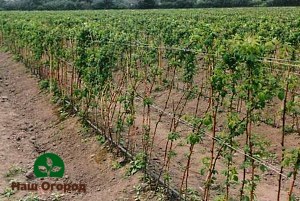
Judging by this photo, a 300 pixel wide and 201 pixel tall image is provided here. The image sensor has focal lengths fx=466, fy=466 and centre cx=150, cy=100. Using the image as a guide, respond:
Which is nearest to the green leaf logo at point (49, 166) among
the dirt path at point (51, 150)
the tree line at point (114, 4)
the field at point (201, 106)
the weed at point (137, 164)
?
the dirt path at point (51, 150)

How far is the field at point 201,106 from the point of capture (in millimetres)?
5211

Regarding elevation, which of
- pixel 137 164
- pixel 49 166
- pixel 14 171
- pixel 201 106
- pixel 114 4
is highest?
pixel 114 4

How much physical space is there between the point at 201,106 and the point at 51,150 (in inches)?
166

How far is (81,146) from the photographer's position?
30.6 feet

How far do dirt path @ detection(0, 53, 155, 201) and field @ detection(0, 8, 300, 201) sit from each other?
1.20 feet

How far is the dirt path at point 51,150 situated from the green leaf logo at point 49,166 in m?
0.12

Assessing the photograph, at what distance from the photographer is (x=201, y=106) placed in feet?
39.3

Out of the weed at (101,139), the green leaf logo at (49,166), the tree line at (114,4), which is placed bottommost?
the green leaf logo at (49,166)

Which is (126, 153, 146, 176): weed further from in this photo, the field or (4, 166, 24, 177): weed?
(4, 166, 24, 177): weed

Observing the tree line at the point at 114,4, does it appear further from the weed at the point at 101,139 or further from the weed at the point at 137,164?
the weed at the point at 137,164

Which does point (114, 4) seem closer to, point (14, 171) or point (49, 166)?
point (49, 166)

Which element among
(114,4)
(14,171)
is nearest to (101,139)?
(14,171)

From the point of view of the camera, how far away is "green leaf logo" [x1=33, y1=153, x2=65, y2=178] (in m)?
8.31

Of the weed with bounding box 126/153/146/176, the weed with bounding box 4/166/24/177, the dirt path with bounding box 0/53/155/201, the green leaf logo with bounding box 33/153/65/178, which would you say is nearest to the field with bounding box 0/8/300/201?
the weed with bounding box 126/153/146/176
